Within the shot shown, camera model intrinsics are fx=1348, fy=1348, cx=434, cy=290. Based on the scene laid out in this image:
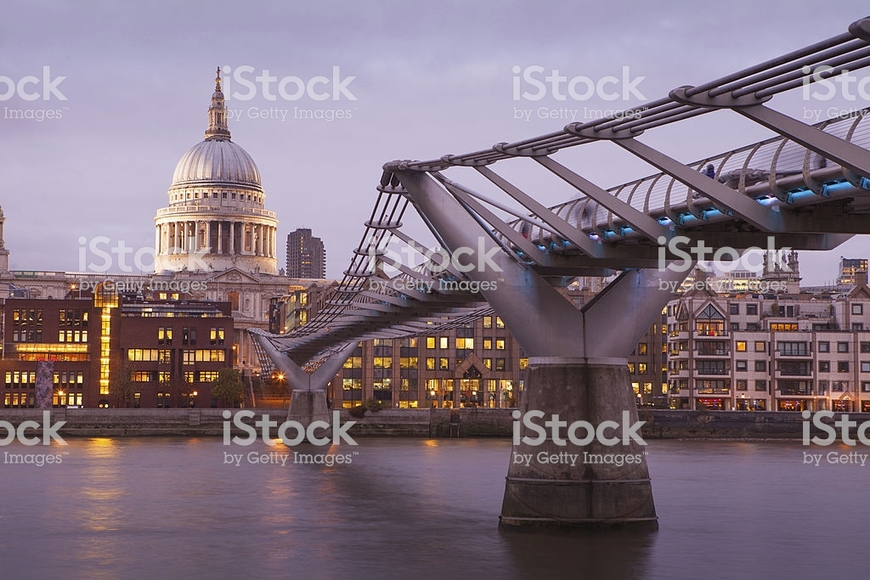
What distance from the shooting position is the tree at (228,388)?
121 m

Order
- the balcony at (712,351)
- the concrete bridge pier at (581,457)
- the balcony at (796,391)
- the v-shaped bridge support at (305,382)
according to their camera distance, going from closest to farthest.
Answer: the concrete bridge pier at (581,457) → the v-shaped bridge support at (305,382) → the balcony at (796,391) → the balcony at (712,351)

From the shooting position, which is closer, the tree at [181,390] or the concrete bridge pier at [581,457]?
the concrete bridge pier at [581,457]

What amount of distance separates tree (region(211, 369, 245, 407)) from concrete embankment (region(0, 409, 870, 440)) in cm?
1927

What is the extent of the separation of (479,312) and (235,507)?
1389cm

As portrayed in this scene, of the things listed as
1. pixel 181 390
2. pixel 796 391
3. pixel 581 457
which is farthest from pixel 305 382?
pixel 581 457

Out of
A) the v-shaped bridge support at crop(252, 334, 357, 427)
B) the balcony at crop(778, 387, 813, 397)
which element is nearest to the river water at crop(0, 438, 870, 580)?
the v-shaped bridge support at crop(252, 334, 357, 427)

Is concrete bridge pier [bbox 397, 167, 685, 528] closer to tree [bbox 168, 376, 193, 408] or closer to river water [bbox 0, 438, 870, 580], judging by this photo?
river water [bbox 0, 438, 870, 580]

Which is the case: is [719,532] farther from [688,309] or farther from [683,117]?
[688,309]

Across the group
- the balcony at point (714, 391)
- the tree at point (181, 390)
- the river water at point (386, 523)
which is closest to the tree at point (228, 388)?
the tree at point (181, 390)

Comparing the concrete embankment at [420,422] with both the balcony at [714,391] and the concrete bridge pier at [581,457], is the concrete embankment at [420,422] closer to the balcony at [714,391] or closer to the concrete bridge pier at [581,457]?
the balcony at [714,391]

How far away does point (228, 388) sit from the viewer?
121 metres

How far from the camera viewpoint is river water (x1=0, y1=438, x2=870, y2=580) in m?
31.5

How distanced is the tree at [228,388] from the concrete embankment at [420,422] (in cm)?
1927

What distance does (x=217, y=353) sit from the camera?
128 metres
